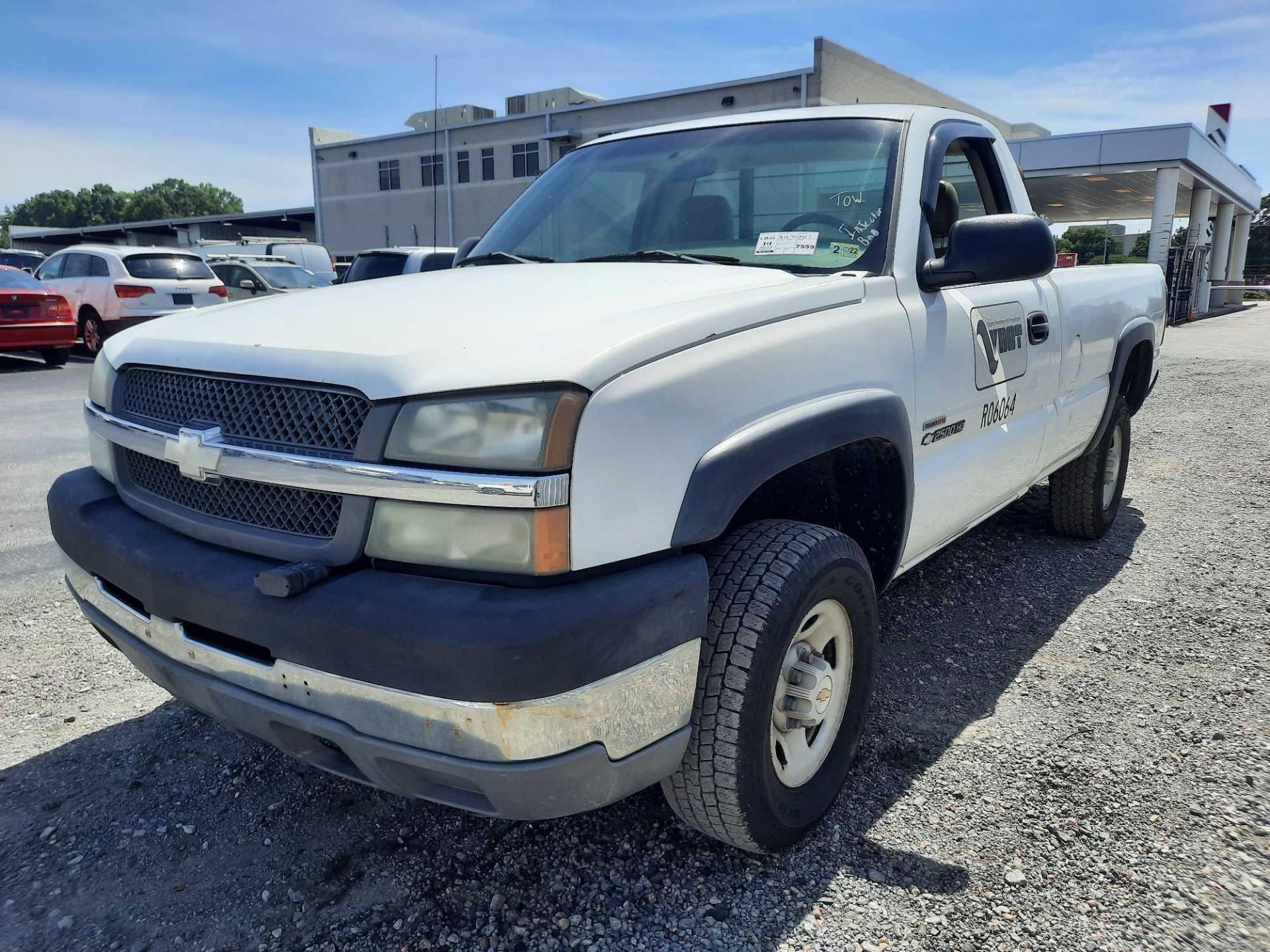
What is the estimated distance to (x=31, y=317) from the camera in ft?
40.6

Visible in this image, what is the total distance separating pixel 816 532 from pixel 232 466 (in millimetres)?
1298

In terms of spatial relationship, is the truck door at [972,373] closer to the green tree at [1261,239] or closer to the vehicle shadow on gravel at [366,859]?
the vehicle shadow on gravel at [366,859]

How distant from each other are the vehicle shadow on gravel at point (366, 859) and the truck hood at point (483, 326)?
3.92 ft

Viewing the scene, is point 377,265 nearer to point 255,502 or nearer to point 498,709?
point 255,502

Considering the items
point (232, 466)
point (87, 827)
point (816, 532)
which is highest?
point (232, 466)

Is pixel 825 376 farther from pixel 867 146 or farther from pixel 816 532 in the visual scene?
pixel 867 146

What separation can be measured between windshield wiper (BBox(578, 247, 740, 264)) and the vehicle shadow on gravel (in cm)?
153

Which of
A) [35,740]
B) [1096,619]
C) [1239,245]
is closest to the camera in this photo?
[35,740]

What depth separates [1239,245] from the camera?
3922 centimetres

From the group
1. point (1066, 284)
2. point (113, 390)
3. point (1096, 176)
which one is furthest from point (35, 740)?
point (1096, 176)

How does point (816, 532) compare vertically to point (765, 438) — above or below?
below

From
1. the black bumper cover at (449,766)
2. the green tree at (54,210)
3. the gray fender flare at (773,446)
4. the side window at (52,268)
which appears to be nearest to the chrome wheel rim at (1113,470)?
the gray fender flare at (773,446)

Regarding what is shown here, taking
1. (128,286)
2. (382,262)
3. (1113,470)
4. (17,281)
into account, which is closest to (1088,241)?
(382,262)

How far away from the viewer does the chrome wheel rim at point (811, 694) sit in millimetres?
2186
